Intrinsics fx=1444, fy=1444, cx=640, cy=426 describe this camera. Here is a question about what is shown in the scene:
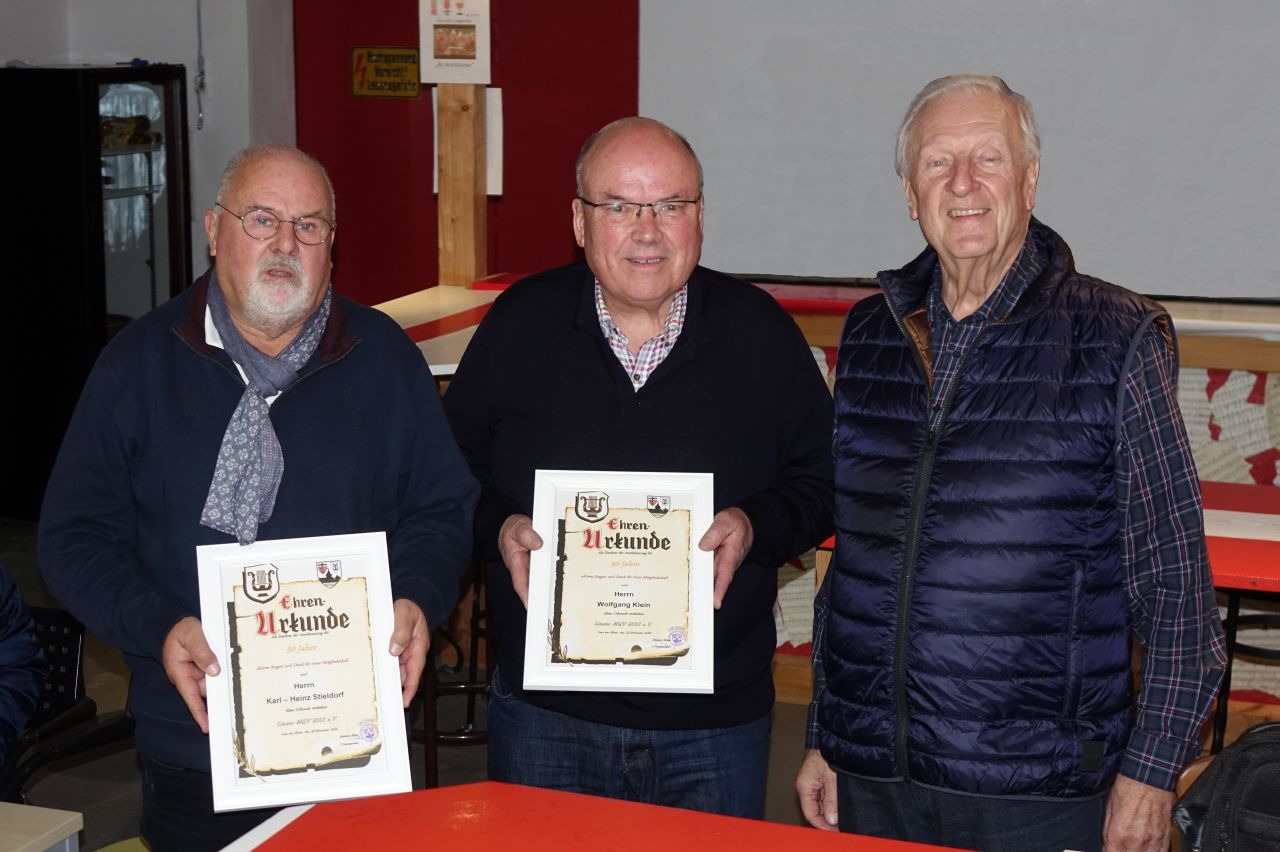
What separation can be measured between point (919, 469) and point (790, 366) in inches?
16.6

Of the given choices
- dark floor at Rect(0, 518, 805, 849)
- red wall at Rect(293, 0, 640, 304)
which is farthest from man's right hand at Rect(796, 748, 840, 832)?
red wall at Rect(293, 0, 640, 304)

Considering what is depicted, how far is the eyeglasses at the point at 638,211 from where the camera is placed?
244cm

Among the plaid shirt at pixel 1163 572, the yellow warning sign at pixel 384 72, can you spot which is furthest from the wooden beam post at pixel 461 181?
the plaid shirt at pixel 1163 572

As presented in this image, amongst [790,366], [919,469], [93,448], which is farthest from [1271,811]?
[93,448]

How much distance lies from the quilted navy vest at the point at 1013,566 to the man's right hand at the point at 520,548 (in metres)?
0.54

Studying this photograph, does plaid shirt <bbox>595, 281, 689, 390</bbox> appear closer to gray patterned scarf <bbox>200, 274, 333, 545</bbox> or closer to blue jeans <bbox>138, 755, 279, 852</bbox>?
gray patterned scarf <bbox>200, 274, 333, 545</bbox>

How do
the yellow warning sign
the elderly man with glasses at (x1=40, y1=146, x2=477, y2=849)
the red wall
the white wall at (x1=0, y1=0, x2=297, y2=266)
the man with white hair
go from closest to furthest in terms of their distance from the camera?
the man with white hair
the elderly man with glasses at (x1=40, y1=146, x2=477, y2=849)
the red wall
the yellow warning sign
the white wall at (x1=0, y1=0, x2=297, y2=266)

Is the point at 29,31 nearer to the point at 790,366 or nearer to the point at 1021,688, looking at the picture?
the point at 790,366

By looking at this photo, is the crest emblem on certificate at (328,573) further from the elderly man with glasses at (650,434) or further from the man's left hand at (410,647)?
the elderly man with glasses at (650,434)

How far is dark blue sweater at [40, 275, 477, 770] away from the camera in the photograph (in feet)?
7.41

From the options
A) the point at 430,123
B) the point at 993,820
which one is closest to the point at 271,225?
the point at 993,820

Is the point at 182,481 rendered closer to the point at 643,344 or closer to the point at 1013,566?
the point at 643,344

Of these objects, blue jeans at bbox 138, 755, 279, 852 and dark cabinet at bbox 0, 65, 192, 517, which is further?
dark cabinet at bbox 0, 65, 192, 517

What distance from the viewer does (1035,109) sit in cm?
545
